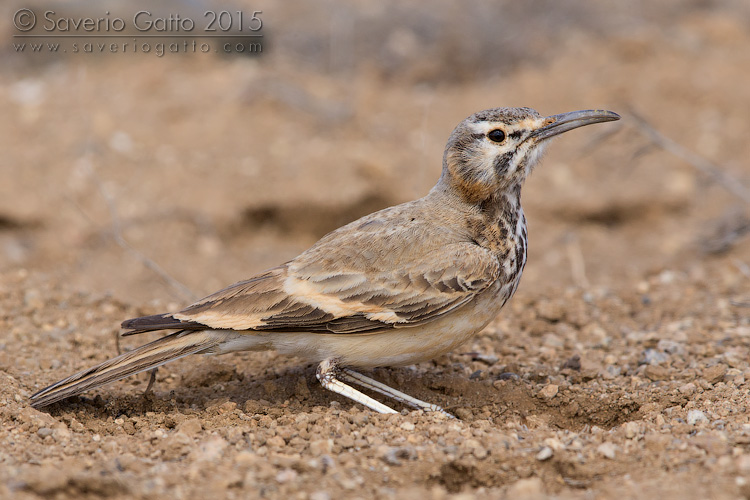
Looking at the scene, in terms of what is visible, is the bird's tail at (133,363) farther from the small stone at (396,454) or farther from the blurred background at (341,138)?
the blurred background at (341,138)

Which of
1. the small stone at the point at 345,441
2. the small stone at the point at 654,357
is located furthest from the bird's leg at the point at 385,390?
the small stone at the point at 654,357

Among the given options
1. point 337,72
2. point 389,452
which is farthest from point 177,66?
point 389,452

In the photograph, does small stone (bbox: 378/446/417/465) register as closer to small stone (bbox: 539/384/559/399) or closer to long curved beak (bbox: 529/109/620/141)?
small stone (bbox: 539/384/559/399)

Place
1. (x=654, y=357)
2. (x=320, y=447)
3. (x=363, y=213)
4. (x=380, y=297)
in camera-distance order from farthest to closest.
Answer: (x=363, y=213)
(x=654, y=357)
(x=380, y=297)
(x=320, y=447)

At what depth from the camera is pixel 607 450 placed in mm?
3980

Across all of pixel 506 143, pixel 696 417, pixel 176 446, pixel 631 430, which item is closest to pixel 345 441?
pixel 176 446

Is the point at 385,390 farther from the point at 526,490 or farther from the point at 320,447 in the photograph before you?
the point at 526,490

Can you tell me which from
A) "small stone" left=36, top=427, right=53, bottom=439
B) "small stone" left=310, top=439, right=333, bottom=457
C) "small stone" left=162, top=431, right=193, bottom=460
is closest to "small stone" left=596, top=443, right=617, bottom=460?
"small stone" left=310, top=439, right=333, bottom=457

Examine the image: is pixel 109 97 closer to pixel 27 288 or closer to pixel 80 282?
pixel 80 282

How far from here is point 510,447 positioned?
A: 13.3 ft

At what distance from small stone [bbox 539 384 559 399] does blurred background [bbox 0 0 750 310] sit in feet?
8.78

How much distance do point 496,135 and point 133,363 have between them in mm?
2591

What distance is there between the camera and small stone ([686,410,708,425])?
14.3ft

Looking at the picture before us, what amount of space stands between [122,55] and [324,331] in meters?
9.14
